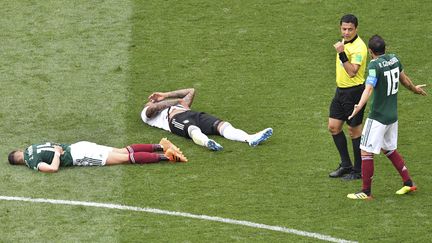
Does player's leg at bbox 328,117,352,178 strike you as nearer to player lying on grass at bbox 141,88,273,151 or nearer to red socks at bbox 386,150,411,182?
red socks at bbox 386,150,411,182

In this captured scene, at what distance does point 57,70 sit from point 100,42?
1.26 meters

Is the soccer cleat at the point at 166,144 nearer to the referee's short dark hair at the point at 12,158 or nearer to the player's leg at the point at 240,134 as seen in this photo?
the player's leg at the point at 240,134

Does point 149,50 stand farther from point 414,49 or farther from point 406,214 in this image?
point 406,214

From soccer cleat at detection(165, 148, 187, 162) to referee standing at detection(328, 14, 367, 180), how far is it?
6.76ft

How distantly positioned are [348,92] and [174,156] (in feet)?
8.39

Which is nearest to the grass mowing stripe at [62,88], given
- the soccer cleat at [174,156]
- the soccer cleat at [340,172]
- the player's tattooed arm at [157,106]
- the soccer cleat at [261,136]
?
the player's tattooed arm at [157,106]

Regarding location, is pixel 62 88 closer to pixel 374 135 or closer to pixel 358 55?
pixel 358 55

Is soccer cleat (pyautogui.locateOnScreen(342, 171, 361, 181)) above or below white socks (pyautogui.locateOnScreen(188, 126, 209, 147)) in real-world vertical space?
below

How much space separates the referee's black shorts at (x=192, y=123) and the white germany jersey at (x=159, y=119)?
20 centimetres

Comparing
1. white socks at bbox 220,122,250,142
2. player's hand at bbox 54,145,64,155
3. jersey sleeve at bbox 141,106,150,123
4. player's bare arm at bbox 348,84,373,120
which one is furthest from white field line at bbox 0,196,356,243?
jersey sleeve at bbox 141,106,150,123

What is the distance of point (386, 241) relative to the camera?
14.7 metres

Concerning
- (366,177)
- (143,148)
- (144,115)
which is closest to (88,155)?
(143,148)

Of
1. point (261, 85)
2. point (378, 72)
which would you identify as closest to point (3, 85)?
point (261, 85)

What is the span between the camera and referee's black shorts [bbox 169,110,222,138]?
18.5 m
